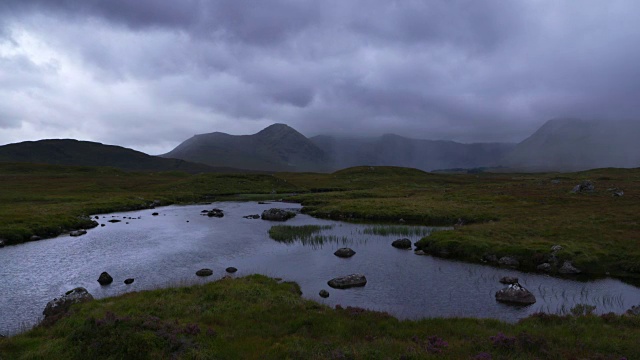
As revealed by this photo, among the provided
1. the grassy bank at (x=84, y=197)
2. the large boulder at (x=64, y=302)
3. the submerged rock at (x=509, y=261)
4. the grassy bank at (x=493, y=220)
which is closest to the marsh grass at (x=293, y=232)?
the grassy bank at (x=493, y=220)

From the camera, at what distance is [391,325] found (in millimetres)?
22016

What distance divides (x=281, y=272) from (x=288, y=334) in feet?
59.4

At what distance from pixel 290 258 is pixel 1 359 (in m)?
29.4

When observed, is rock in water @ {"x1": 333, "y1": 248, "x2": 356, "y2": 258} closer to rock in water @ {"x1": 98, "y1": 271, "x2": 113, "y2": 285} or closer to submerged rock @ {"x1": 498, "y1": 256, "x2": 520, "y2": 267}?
submerged rock @ {"x1": 498, "y1": 256, "x2": 520, "y2": 267}

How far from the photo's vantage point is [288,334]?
66.3 feet

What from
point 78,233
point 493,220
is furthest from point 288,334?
point 493,220

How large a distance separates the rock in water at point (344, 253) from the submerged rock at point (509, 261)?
678 inches

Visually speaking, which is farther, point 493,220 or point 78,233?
point 493,220

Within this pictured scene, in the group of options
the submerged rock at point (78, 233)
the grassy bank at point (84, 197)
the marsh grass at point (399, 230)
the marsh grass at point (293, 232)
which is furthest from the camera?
the grassy bank at point (84, 197)

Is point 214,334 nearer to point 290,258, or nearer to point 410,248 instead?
point 290,258

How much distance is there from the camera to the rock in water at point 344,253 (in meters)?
44.6

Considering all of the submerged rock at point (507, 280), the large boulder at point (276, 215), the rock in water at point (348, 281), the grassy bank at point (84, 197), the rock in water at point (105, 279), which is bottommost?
the submerged rock at point (507, 280)

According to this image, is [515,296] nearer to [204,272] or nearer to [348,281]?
[348,281]

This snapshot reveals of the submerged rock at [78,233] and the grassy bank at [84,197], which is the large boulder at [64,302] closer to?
the grassy bank at [84,197]
